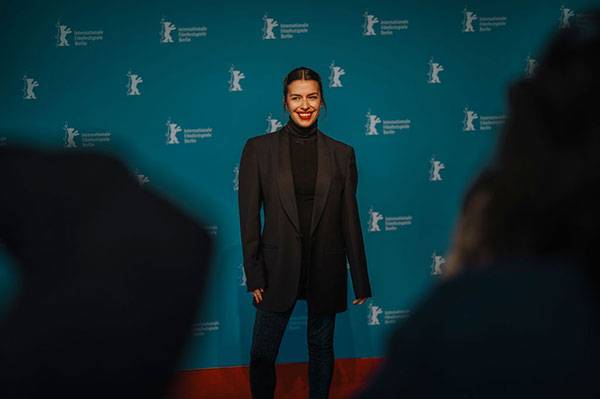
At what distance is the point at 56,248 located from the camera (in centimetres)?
295

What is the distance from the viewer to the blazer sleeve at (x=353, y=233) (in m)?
2.34

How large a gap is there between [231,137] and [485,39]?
1507 millimetres

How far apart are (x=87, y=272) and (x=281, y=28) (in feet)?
5.43

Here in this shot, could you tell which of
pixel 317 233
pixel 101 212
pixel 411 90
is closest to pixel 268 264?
pixel 317 233

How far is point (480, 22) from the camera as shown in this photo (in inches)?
122

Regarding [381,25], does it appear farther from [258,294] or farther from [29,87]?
[29,87]

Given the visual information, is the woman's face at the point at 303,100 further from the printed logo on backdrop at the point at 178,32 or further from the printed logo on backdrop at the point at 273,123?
the printed logo on backdrop at the point at 178,32

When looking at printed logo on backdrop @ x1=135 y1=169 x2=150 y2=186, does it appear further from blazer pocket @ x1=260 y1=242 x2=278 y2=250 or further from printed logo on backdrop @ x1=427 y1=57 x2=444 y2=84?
printed logo on backdrop @ x1=427 y1=57 x2=444 y2=84

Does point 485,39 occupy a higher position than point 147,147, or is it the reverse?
point 485,39

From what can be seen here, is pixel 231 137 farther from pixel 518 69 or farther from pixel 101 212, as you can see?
pixel 518 69

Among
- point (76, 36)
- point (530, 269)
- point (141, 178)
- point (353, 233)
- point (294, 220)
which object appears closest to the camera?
point (530, 269)

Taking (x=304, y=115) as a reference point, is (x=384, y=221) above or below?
below

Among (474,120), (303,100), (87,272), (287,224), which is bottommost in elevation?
(87,272)

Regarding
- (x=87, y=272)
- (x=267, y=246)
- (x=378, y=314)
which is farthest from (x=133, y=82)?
(x=378, y=314)
